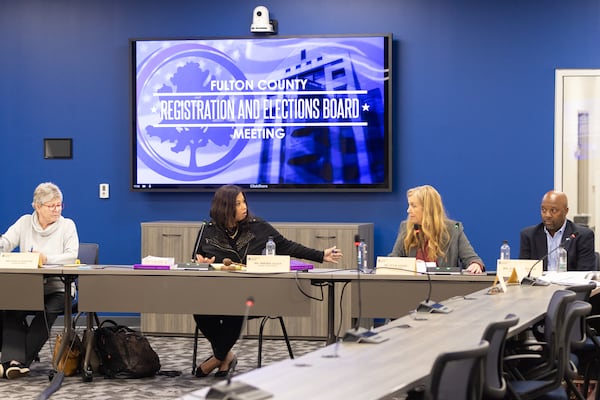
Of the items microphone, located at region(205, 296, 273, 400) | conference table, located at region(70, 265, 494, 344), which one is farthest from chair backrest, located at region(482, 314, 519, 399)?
conference table, located at region(70, 265, 494, 344)

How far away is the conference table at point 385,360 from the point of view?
9.90 ft

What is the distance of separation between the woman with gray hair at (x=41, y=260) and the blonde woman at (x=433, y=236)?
2.34 m

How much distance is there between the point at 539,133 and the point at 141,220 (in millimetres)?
3660

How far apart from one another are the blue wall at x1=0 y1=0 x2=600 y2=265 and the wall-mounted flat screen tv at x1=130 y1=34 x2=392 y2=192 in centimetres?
20

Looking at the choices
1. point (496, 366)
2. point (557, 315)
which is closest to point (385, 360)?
point (496, 366)

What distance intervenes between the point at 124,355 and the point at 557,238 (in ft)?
10.4

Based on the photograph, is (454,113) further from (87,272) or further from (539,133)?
(87,272)

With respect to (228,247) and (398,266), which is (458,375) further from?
(228,247)

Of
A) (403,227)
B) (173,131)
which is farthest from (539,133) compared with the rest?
(173,131)

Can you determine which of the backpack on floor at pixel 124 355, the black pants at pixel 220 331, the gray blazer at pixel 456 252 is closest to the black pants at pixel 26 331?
the backpack on floor at pixel 124 355

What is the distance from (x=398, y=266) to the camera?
6352 millimetres

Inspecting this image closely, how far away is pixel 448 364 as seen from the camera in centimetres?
320

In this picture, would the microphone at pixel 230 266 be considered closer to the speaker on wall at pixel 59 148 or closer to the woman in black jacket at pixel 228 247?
the woman in black jacket at pixel 228 247

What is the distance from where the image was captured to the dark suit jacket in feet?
23.2
